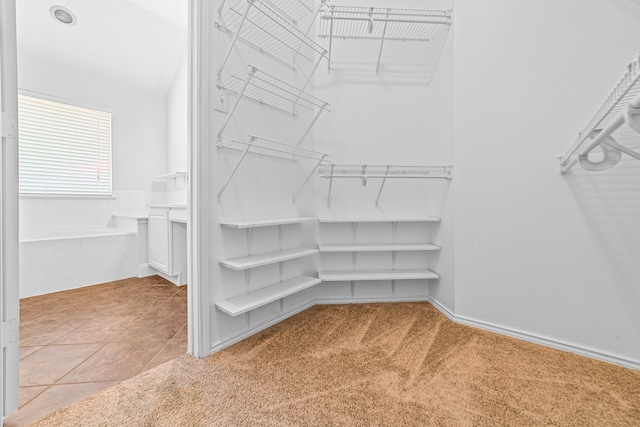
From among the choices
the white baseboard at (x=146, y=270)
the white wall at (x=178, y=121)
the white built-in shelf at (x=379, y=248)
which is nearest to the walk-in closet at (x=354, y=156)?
Answer: the white built-in shelf at (x=379, y=248)

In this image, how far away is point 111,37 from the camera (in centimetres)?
313

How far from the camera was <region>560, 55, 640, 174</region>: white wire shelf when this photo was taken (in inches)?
33.5

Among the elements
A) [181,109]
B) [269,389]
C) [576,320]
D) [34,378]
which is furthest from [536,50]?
[181,109]

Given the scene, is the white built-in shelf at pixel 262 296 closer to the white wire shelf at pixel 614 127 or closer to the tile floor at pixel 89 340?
the tile floor at pixel 89 340

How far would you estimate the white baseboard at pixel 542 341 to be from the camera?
1.41 m

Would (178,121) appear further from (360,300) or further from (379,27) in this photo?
(360,300)

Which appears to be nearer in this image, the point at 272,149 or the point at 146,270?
the point at 272,149

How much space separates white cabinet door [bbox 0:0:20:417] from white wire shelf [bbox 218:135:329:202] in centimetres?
80

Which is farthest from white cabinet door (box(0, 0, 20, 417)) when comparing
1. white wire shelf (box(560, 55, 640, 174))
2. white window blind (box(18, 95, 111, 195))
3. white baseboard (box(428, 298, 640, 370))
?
white window blind (box(18, 95, 111, 195))

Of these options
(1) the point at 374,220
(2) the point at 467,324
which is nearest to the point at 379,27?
(1) the point at 374,220

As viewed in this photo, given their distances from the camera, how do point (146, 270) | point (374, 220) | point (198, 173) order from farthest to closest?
1. point (146, 270)
2. point (374, 220)
3. point (198, 173)

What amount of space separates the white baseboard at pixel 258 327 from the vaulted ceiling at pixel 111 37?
11.5 feet

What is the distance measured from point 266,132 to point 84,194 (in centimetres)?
289

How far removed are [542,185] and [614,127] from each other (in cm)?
68
